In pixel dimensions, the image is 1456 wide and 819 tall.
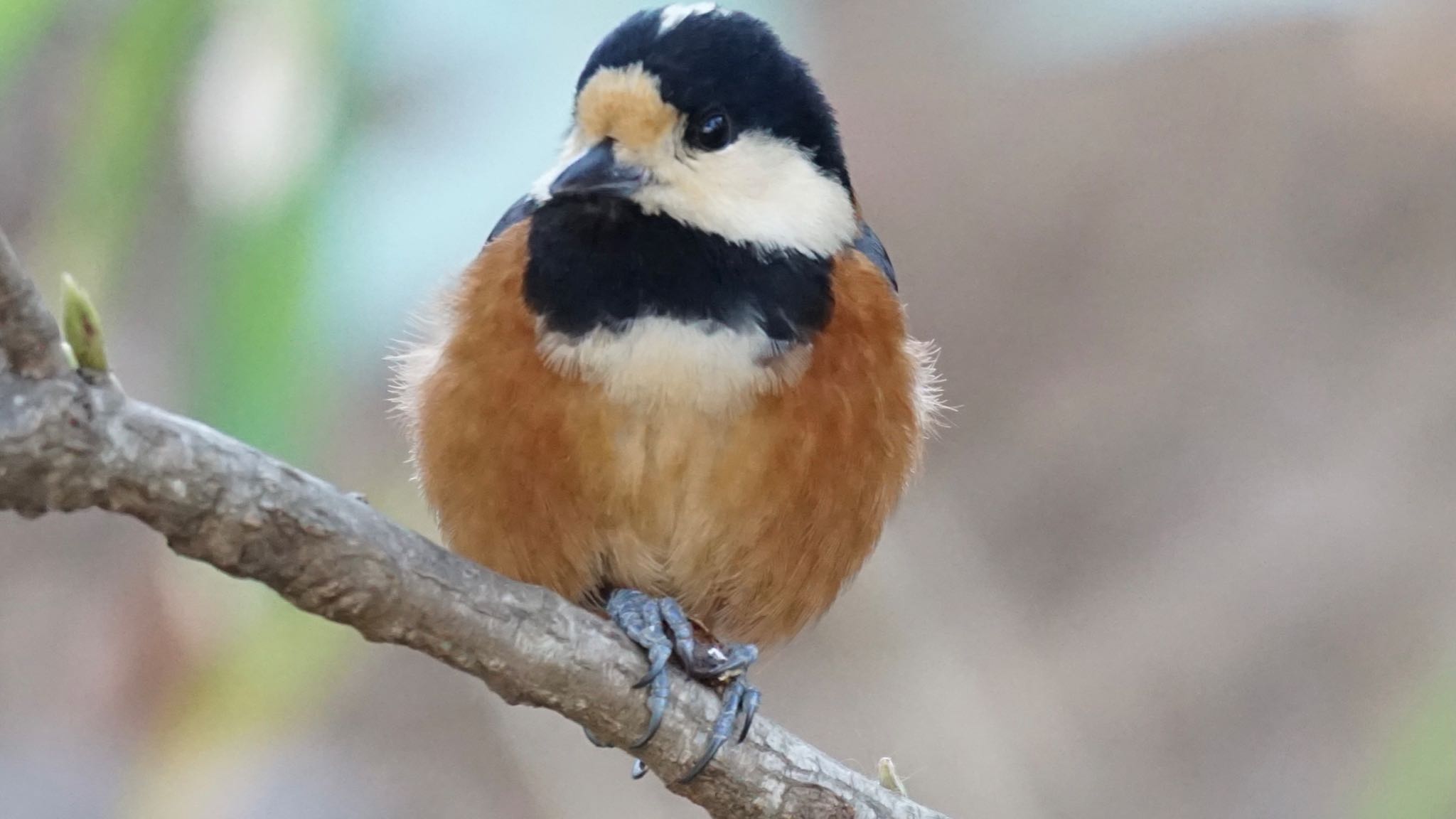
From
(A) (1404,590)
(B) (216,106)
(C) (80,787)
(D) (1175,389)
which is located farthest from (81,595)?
(A) (1404,590)

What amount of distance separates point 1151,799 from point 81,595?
7.74 feet

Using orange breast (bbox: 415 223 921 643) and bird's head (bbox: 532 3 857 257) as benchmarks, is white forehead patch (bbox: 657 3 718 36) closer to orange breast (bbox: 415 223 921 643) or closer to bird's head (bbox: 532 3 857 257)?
bird's head (bbox: 532 3 857 257)

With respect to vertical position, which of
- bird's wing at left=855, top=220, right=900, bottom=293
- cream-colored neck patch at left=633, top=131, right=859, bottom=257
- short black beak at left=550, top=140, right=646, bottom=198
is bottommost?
short black beak at left=550, top=140, right=646, bottom=198

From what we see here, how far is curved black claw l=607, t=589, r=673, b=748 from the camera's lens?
4.14 ft

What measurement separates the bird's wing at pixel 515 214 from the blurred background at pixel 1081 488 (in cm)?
116

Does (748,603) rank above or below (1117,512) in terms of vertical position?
below

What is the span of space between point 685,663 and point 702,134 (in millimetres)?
483

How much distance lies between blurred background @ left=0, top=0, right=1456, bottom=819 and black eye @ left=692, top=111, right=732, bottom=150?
1416mm

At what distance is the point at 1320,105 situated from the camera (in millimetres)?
3412

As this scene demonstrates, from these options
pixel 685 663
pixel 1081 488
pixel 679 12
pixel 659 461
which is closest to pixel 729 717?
pixel 685 663

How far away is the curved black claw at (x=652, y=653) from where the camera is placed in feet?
4.14

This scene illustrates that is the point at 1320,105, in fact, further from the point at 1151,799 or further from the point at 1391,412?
the point at 1151,799

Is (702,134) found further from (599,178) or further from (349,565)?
(349,565)

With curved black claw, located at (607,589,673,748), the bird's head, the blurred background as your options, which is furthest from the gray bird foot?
the blurred background
